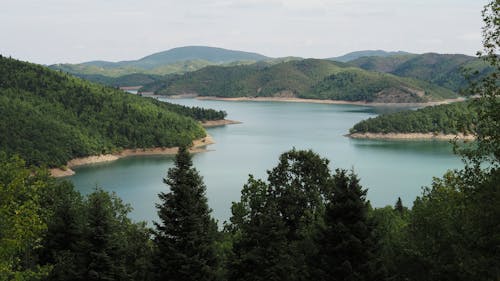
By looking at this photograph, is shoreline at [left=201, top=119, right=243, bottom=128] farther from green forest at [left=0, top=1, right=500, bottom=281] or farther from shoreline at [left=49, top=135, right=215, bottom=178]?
green forest at [left=0, top=1, right=500, bottom=281]

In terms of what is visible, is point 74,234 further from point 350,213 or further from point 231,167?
point 231,167

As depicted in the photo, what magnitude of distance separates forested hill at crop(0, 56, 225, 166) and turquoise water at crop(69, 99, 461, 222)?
7.46m

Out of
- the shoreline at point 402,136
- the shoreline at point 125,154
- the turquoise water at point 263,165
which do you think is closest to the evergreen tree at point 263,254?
the turquoise water at point 263,165

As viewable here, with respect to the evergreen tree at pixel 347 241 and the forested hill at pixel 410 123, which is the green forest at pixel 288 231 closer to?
the evergreen tree at pixel 347 241

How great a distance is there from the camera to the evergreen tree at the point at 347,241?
56.7ft

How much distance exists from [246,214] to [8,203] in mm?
15819

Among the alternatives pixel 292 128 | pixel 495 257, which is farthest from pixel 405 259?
pixel 292 128

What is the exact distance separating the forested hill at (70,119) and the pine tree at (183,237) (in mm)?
76720

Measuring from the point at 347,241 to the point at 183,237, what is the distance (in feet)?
23.6

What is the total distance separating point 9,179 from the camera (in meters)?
21.4

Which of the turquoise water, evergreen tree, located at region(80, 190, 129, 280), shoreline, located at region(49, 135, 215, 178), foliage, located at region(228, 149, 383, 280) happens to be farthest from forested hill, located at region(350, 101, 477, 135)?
evergreen tree, located at region(80, 190, 129, 280)

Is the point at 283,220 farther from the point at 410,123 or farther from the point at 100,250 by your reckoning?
the point at 410,123

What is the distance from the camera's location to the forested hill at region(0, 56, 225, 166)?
102 meters

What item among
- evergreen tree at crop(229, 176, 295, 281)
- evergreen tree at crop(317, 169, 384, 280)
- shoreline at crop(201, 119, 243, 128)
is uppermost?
evergreen tree at crop(317, 169, 384, 280)
